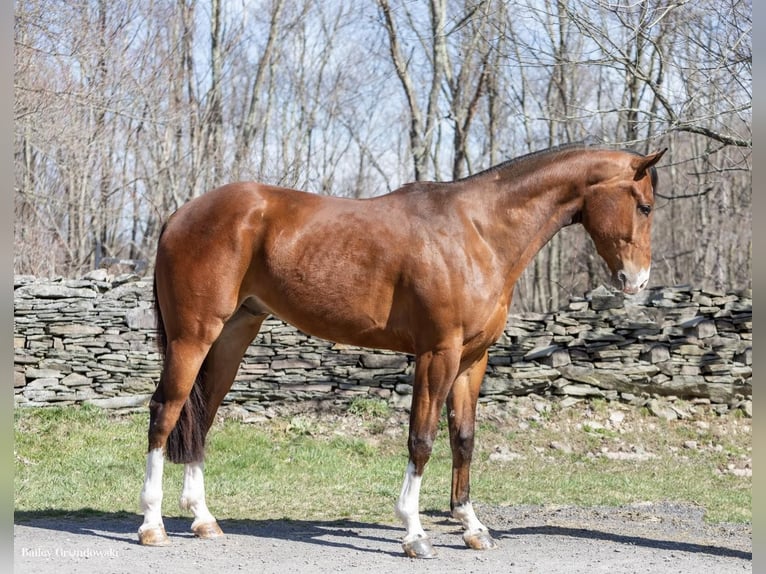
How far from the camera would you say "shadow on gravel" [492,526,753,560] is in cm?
459

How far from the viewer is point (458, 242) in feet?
14.6

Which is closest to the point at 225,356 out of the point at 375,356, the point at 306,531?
the point at 306,531

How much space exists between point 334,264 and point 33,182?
37.3 ft

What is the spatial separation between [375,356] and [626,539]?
4991 mm

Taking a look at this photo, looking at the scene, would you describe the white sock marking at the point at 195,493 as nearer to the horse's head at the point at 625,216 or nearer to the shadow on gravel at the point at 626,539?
the shadow on gravel at the point at 626,539

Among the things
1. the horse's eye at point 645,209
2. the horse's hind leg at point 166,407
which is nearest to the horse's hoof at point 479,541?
the horse's hind leg at point 166,407

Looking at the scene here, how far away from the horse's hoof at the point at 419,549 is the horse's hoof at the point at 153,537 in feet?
4.50

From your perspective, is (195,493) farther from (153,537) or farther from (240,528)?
(240,528)

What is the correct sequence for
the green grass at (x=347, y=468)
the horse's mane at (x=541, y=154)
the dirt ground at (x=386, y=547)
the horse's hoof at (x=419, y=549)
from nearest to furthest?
the dirt ground at (x=386, y=547) < the horse's hoof at (x=419, y=549) < the horse's mane at (x=541, y=154) < the green grass at (x=347, y=468)

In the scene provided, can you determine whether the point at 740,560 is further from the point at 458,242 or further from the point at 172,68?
the point at 172,68

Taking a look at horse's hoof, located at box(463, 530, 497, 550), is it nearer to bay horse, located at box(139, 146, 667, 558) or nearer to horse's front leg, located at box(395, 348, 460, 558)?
bay horse, located at box(139, 146, 667, 558)

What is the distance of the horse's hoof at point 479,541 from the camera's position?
4.55 metres

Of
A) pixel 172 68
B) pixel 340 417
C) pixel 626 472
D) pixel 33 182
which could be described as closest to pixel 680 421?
pixel 626 472

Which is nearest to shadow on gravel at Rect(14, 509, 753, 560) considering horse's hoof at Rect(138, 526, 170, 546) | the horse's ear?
horse's hoof at Rect(138, 526, 170, 546)
